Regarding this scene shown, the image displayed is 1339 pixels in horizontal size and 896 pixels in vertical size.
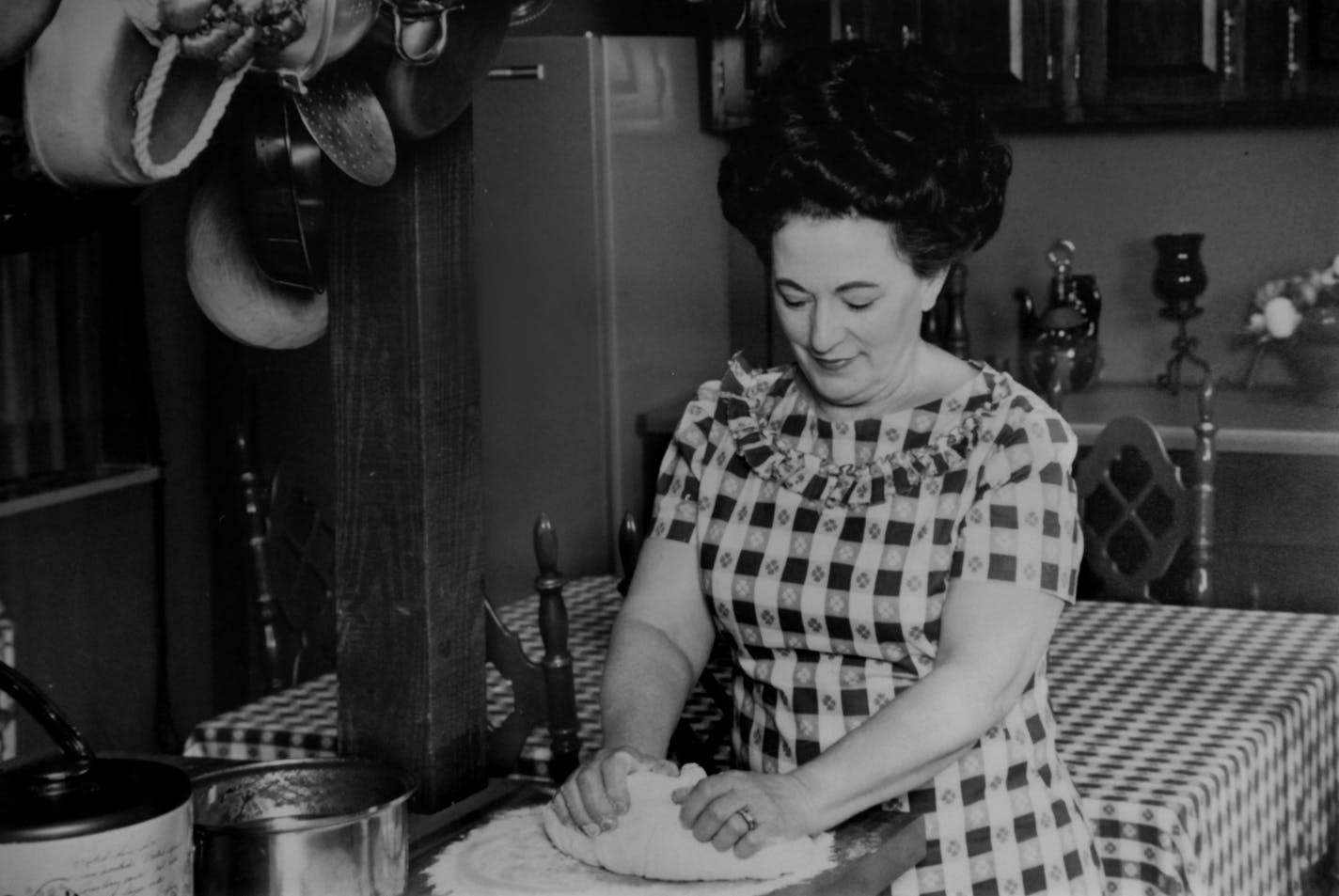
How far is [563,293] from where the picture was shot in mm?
4703

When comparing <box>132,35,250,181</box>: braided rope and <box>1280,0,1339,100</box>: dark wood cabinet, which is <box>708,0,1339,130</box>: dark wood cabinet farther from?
<box>132,35,250,181</box>: braided rope

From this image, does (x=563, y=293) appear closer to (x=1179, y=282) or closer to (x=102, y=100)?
(x=1179, y=282)

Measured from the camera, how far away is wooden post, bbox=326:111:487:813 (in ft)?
6.08

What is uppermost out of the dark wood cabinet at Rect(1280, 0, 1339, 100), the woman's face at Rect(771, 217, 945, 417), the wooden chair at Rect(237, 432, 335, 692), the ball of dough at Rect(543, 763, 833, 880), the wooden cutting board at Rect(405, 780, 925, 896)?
the dark wood cabinet at Rect(1280, 0, 1339, 100)

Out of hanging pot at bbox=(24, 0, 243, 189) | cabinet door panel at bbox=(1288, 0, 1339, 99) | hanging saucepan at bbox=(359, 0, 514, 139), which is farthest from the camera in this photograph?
cabinet door panel at bbox=(1288, 0, 1339, 99)

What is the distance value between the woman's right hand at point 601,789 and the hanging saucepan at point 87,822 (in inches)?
15.2

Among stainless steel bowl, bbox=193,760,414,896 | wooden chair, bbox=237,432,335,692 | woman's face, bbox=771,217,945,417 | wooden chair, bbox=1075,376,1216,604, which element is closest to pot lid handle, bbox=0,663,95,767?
stainless steel bowl, bbox=193,760,414,896

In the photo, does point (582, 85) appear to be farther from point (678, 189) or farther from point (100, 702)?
point (100, 702)

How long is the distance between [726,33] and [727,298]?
2.78 ft

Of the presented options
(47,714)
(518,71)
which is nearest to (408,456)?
(47,714)

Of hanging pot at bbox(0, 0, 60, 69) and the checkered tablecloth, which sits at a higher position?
hanging pot at bbox(0, 0, 60, 69)

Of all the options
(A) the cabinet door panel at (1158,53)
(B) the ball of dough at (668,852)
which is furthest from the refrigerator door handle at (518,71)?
(B) the ball of dough at (668,852)

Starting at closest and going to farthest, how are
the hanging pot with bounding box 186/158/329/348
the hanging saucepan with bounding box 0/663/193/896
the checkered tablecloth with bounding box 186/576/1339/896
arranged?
1. the hanging saucepan with bounding box 0/663/193/896
2. the hanging pot with bounding box 186/158/329/348
3. the checkered tablecloth with bounding box 186/576/1339/896

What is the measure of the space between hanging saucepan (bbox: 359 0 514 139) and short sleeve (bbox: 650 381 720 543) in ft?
1.42
